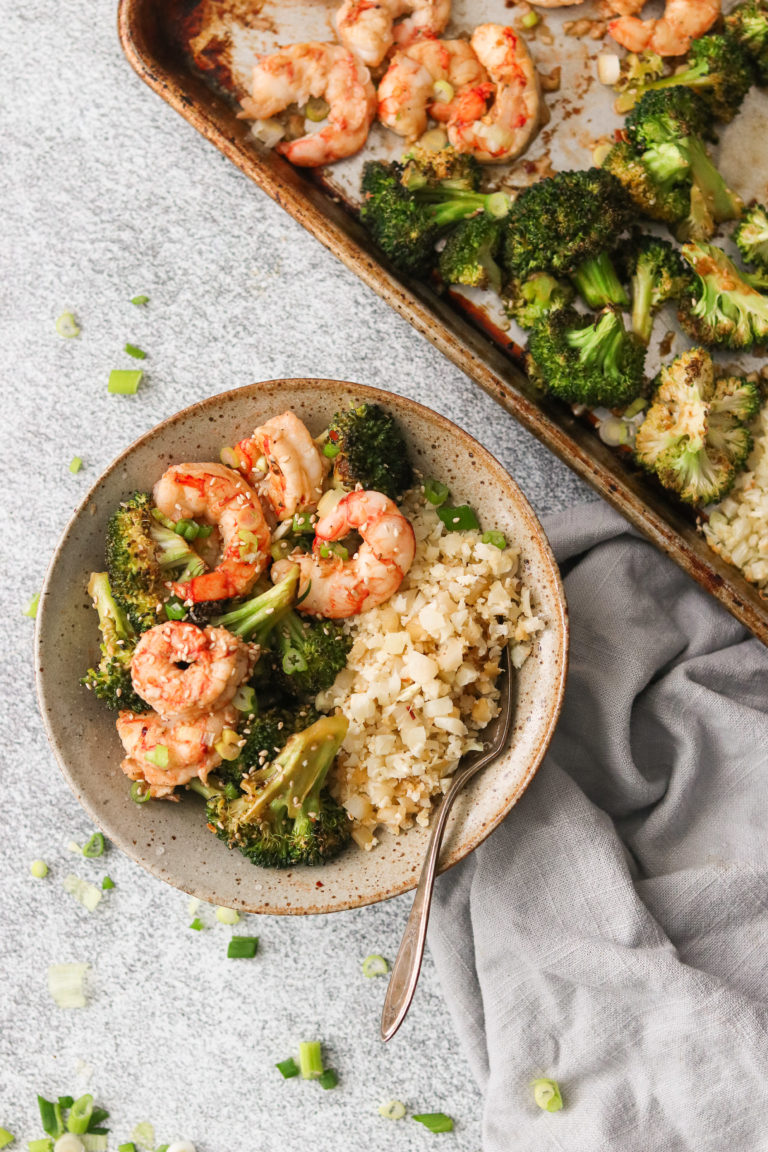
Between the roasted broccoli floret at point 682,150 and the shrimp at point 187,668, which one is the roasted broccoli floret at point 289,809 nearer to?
the shrimp at point 187,668

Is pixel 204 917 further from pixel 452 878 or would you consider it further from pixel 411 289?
pixel 411 289

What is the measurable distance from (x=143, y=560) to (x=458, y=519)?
854 millimetres

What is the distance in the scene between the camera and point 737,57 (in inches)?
109

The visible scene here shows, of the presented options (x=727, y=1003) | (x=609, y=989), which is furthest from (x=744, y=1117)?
(x=609, y=989)

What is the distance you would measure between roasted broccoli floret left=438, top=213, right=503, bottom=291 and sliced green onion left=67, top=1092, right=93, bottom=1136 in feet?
9.42

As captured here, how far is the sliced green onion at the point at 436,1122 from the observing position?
111 inches

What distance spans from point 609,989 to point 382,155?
105 inches

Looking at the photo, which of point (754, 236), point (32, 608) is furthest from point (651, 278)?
point (32, 608)

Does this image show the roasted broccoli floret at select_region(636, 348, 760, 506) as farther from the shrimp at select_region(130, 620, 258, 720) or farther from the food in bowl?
the shrimp at select_region(130, 620, 258, 720)

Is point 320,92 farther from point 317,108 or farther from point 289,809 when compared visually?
point 289,809

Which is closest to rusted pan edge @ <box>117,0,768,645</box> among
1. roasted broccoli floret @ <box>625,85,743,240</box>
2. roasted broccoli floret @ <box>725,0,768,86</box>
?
roasted broccoli floret @ <box>625,85,743,240</box>

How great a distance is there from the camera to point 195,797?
8.18 ft

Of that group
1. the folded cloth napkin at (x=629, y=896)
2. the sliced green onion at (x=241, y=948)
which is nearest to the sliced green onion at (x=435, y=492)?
the folded cloth napkin at (x=629, y=896)

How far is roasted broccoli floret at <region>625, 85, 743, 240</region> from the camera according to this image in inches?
106
